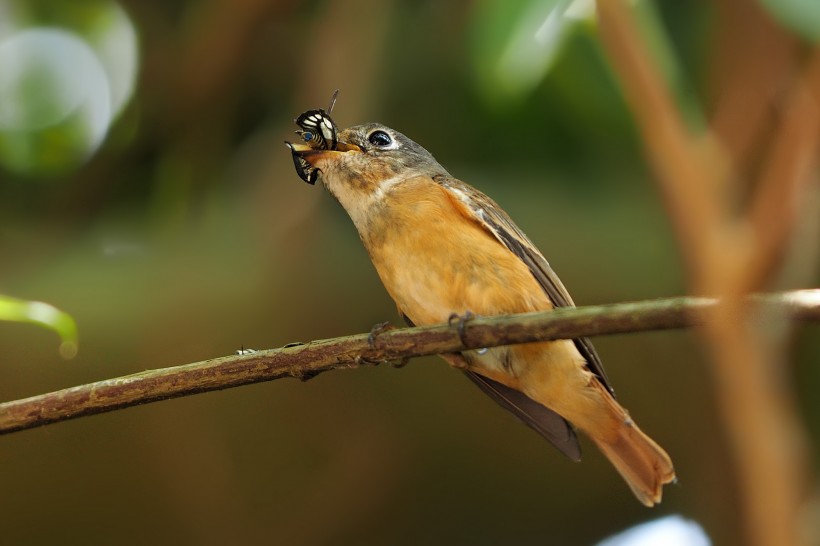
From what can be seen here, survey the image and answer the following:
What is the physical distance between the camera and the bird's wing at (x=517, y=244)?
3.12 metres

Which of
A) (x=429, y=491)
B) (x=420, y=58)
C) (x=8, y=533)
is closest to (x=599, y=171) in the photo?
(x=420, y=58)

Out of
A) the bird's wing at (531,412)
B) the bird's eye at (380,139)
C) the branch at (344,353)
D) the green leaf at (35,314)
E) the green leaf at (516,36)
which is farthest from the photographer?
the bird's eye at (380,139)

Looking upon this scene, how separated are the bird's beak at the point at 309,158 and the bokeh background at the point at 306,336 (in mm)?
1411

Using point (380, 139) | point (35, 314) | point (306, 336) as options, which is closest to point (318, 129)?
point (380, 139)

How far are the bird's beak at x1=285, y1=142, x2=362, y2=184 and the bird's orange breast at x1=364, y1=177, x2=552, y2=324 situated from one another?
0.23 meters

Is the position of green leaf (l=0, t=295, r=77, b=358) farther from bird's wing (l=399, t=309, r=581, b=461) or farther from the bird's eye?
the bird's eye

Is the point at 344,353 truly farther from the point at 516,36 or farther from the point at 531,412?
the point at 531,412

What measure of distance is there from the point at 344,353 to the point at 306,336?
2.91 meters

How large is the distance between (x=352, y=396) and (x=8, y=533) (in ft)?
6.01

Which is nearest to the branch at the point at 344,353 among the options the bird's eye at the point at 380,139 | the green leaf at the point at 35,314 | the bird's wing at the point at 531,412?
the green leaf at the point at 35,314

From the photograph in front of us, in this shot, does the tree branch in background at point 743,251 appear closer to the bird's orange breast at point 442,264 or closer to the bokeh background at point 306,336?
the bird's orange breast at point 442,264

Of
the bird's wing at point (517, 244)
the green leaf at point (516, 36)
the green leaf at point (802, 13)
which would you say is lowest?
the green leaf at point (802, 13)

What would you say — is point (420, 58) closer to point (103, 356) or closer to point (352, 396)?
point (352, 396)

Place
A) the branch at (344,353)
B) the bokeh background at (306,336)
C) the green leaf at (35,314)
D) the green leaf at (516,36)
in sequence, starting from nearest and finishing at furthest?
the branch at (344,353), the green leaf at (35,314), the green leaf at (516,36), the bokeh background at (306,336)
